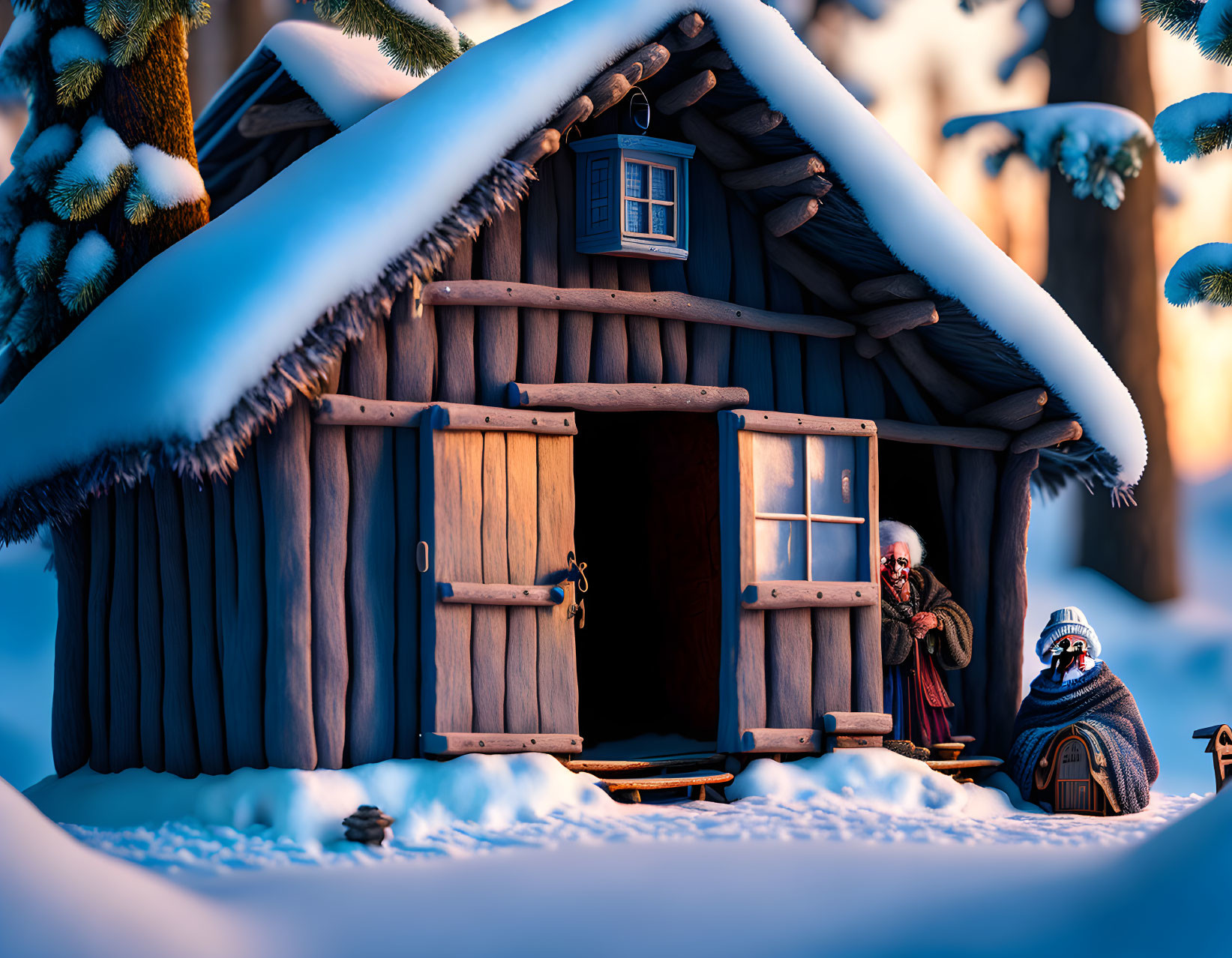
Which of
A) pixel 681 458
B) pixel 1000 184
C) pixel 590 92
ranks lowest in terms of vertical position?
pixel 681 458

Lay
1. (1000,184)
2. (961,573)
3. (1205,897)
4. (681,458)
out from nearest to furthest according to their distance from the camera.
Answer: (1205,897) < (961,573) < (681,458) < (1000,184)

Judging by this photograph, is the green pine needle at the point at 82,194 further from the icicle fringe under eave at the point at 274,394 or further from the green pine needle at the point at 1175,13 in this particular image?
the green pine needle at the point at 1175,13

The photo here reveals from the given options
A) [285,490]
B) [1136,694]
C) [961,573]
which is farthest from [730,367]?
[1136,694]

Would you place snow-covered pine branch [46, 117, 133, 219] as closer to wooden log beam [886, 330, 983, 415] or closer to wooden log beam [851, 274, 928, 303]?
wooden log beam [851, 274, 928, 303]

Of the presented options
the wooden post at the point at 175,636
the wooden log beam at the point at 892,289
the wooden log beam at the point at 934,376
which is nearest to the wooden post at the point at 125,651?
the wooden post at the point at 175,636

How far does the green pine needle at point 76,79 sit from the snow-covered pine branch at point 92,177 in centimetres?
24

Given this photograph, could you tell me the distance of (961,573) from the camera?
9.23m

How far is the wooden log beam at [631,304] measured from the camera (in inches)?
300

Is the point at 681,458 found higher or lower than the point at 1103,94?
lower

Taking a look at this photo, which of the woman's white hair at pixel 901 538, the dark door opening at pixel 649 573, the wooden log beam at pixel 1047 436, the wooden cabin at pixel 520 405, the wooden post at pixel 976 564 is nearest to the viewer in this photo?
the wooden cabin at pixel 520 405

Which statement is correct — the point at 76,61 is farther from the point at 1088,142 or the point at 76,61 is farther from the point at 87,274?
the point at 1088,142

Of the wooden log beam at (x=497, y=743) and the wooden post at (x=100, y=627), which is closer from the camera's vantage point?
the wooden log beam at (x=497, y=743)

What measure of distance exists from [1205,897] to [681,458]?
5642 mm

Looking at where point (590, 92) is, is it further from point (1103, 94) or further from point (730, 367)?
point (1103, 94)
